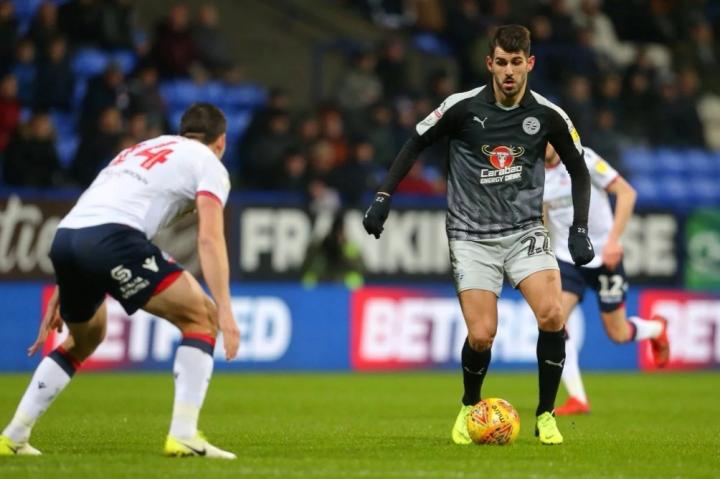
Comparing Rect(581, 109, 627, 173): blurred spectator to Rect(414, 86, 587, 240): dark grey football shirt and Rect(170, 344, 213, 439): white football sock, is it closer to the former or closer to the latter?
Rect(414, 86, 587, 240): dark grey football shirt

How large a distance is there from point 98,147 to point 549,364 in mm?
10294

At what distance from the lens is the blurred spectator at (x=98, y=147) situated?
1777 cm

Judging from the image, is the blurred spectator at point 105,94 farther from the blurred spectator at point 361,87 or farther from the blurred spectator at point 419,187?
the blurred spectator at point 419,187

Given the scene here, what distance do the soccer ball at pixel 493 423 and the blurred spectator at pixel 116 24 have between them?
12.5m

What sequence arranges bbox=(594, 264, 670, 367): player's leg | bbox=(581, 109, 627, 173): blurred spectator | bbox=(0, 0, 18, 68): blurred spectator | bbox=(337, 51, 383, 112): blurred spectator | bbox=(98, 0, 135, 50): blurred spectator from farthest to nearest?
bbox=(581, 109, 627, 173): blurred spectator
bbox=(337, 51, 383, 112): blurred spectator
bbox=(98, 0, 135, 50): blurred spectator
bbox=(0, 0, 18, 68): blurred spectator
bbox=(594, 264, 670, 367): player's leg

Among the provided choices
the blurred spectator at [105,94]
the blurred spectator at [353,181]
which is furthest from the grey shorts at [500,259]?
the blurred spectator at [105,94]

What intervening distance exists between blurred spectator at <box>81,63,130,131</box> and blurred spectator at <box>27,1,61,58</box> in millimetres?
819

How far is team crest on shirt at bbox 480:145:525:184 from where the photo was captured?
8688mm

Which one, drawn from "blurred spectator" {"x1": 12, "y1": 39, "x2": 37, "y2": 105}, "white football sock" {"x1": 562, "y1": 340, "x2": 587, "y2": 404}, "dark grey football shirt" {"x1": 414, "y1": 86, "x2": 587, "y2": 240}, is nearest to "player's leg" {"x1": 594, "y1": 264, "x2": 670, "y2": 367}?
"white football sock" {"x1": 562, "y1": 340, "x2": 587, "y2": 404}

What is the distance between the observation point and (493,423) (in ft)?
28.4

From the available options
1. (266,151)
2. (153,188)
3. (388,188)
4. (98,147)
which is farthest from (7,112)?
(153,188)

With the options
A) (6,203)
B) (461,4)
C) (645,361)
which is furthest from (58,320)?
(461,4)

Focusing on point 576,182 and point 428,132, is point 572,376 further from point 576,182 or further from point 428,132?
point 428,132

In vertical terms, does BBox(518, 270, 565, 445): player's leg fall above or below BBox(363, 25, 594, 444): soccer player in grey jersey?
below
